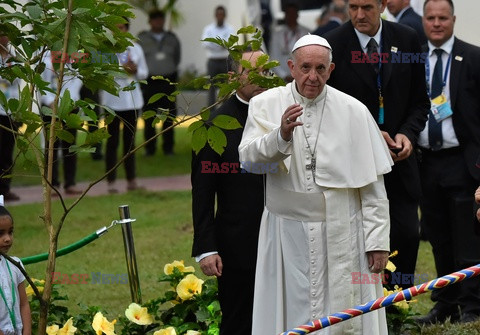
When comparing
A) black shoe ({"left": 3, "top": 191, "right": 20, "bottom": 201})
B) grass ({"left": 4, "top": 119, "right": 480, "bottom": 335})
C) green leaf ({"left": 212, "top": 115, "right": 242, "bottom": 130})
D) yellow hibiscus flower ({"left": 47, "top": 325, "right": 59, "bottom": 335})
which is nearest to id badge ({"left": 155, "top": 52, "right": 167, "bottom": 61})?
grass ({"left": 4, "top": 119, "right": 480, "bottom": 335})

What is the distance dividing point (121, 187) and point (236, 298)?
9144 mm

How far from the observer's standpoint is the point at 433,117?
8.56m

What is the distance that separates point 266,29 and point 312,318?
16.0 m

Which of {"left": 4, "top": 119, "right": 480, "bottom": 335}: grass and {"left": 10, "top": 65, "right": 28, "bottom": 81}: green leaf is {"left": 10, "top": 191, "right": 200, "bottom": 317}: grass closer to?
{"left": 4, "top": 119, "right": 480, "bottom": 335}: grass

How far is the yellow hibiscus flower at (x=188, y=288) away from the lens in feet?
25.3

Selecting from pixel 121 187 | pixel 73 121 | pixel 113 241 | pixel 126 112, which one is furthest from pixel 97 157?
pixel 73 121

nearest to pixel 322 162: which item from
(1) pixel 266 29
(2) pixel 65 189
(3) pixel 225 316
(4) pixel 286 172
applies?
(4) pixel 286 172

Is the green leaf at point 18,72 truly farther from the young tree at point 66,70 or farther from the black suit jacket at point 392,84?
the black suit jacket at point 392,84

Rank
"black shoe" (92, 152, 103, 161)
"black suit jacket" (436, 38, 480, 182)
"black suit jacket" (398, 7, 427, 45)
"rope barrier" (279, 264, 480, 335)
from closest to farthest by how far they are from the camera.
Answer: "rope barrier" (279, 264, 480, 335)
"black suit jacket" (436, 38, 480, 182)
"black suit jacket" (398, 7, 427, 45)
"black shoe" (92, 152, 103, 161)

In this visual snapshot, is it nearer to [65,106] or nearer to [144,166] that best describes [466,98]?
[65,106]

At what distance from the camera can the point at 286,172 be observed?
6.21 m

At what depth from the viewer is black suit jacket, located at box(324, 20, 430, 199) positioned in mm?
7527

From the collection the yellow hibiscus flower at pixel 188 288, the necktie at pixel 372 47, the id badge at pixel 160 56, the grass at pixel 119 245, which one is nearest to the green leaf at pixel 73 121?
the yellow hibiscus flower at pixel 188 288

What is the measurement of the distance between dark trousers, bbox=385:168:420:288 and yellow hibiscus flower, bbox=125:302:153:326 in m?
1.62
